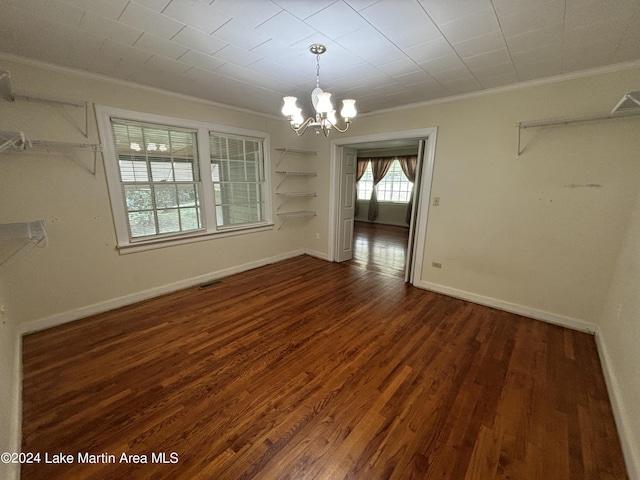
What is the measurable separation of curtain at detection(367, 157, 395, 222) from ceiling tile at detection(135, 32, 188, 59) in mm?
7073

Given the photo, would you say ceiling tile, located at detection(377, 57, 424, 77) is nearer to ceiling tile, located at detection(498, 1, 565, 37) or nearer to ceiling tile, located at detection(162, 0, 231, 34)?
ceiling tile, located at detection(498, 1, 565, 37)

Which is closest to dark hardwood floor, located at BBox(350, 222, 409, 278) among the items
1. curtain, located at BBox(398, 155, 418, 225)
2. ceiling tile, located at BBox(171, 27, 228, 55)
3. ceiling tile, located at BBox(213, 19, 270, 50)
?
curtain, located at BBox(398, 155, 418, 225)

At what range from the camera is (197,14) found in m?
1.55

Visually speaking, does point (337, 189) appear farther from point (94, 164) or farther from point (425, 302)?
point (94, 164)

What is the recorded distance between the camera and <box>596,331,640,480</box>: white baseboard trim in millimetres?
1276

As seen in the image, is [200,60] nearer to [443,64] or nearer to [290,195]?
[443,64]

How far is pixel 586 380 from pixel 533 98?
2.61 meters

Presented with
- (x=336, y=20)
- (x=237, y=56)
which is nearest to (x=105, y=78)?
(x=237, y=56)

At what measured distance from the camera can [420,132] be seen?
3.27 metres

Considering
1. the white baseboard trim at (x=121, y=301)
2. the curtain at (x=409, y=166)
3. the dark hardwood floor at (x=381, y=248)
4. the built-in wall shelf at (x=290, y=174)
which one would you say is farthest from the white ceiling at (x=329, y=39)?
the curtain at (x=409, y=166)

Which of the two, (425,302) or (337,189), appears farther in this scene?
(337,189)

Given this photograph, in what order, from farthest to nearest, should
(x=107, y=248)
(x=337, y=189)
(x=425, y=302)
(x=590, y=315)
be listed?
1. (x=337, y=189)
2. (x=425, y=302)
3. (x=107, y=248)
4. (x=590, y=315)

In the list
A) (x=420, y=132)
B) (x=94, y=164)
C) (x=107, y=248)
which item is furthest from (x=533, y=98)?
(x=107, y=248)

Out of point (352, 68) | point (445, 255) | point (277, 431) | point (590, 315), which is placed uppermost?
point (352, 68)
